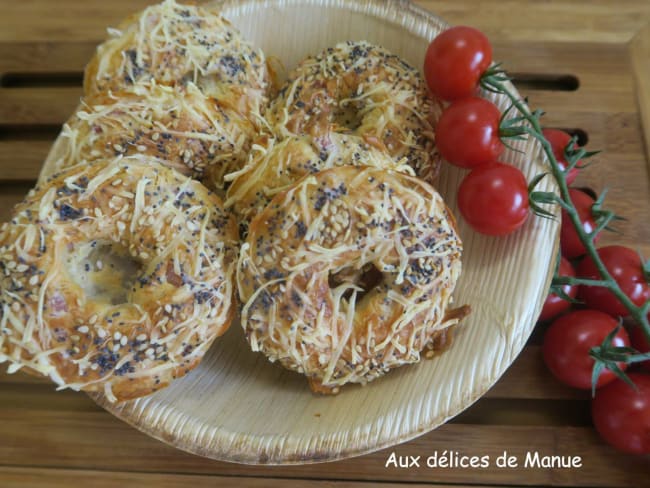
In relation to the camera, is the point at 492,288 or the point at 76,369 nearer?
the point at 76,369

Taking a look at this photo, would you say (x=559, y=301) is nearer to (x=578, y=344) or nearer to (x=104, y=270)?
(x=578, y=344)

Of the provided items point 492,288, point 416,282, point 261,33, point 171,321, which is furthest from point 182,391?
point 261,33

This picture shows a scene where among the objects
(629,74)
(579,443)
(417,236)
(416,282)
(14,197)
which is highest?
(629,74)

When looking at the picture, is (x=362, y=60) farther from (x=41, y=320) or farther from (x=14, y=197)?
(x=14, y=197)

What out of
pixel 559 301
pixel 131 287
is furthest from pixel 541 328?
pixel 131 287

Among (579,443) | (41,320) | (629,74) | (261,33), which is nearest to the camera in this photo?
(41,320)

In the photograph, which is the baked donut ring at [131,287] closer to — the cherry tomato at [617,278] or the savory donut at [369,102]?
the savory donut at [369,102]
